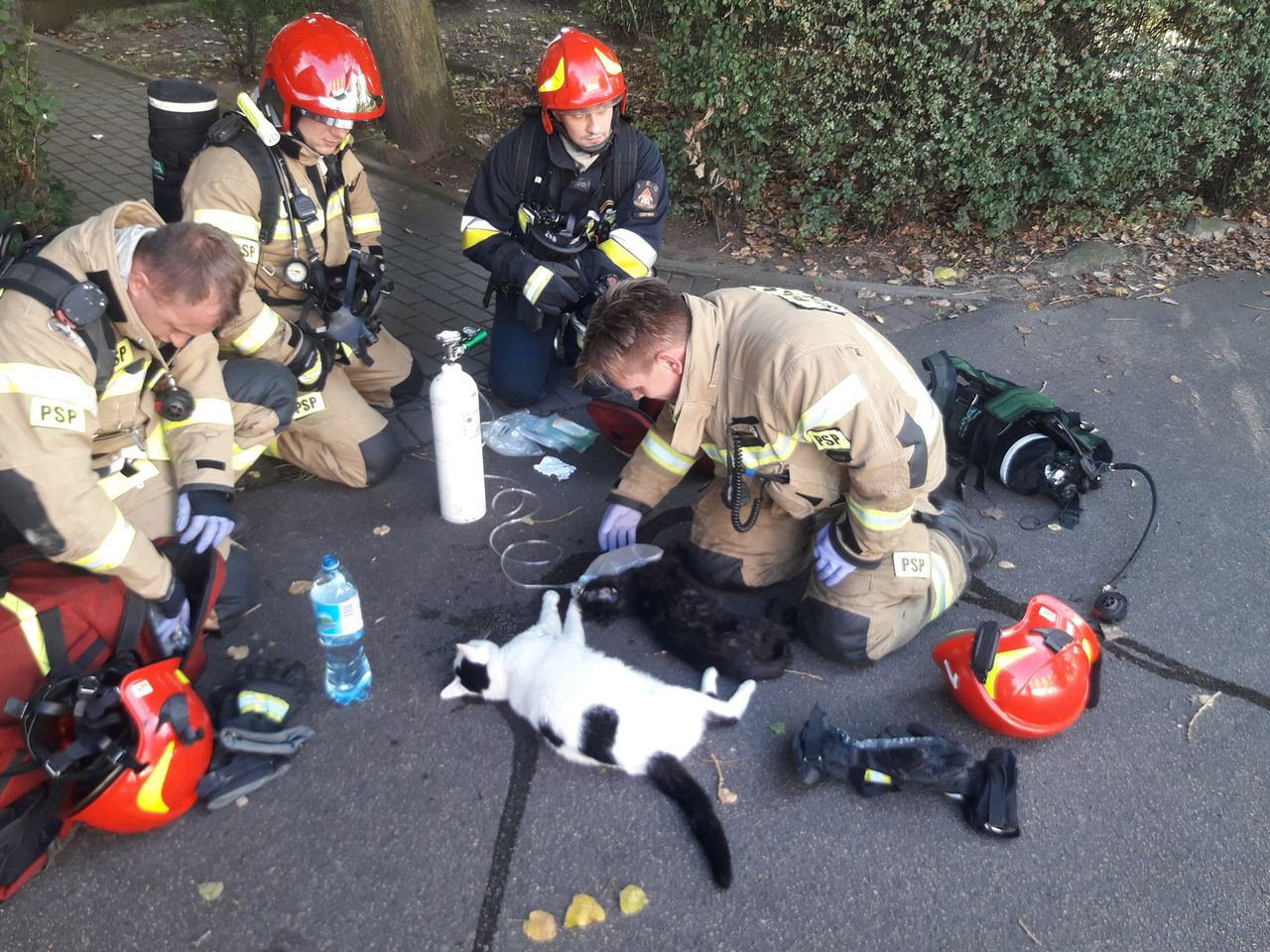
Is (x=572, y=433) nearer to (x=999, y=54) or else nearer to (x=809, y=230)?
(x=809, y=230)

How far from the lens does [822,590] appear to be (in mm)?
3385

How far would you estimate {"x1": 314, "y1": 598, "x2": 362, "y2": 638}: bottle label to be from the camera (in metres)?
2.93

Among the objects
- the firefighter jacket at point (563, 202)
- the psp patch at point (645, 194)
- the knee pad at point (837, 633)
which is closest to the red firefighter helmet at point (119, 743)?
the knee pad at point (837, 633)

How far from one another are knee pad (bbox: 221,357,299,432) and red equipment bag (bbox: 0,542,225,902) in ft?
3.04

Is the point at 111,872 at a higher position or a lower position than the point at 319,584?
lower

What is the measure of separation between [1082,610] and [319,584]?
9.83 feet

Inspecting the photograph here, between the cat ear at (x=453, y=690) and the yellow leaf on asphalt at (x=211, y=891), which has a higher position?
the cat ear at (x=453, y=690)

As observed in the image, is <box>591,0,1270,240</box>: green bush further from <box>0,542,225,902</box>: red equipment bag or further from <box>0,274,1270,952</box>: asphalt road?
<box>0,542,225,902</box>: red equipment bag

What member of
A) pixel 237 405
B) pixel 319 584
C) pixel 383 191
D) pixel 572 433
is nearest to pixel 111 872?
pixel 319 584

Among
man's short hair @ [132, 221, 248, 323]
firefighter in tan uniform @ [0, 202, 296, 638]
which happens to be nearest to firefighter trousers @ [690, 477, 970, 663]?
firefighter in tan uniform @ [0, 202, 296, 638]

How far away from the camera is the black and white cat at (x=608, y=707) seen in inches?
112

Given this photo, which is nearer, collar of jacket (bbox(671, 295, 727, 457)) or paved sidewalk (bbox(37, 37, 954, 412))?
collar of jacket (bbox(671, 295, 727, 457))

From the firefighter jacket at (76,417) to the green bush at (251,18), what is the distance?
6930 millimetres

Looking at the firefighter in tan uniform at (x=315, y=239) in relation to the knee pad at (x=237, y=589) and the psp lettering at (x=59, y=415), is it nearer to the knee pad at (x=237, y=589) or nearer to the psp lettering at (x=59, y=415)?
the knee pad at (x=237, y=589)
